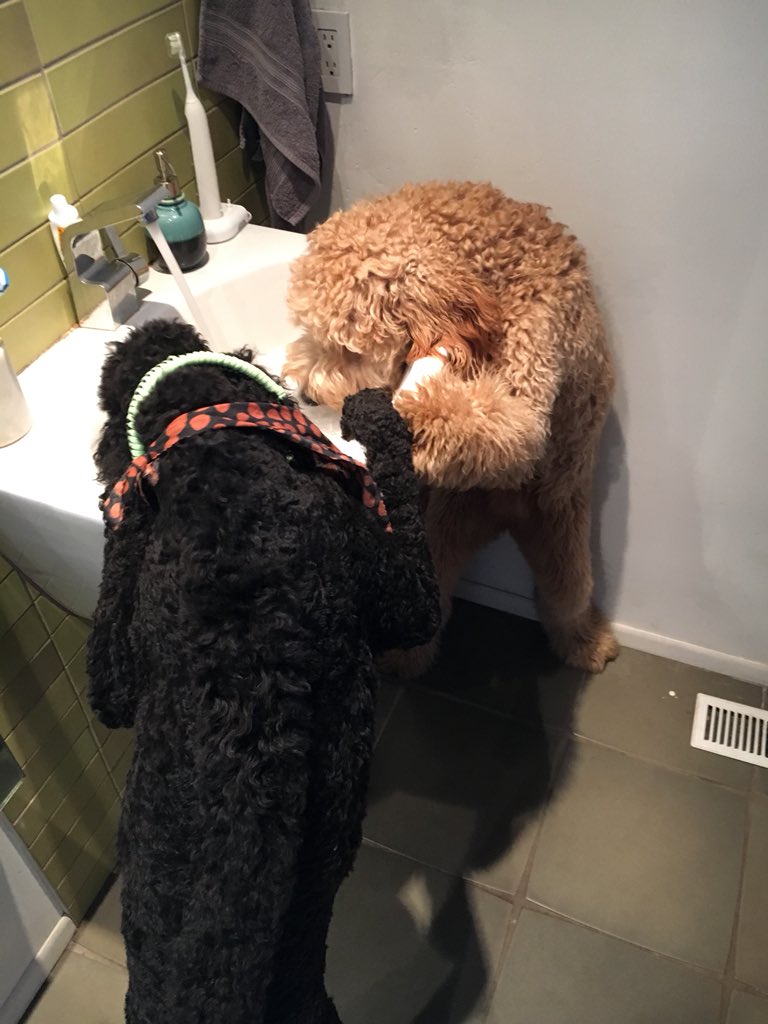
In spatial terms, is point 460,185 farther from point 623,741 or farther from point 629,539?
point 623,741

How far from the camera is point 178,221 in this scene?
111 cm

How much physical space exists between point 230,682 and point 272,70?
95 cm

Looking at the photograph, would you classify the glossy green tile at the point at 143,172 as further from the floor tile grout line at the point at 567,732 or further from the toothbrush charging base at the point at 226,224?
the floor tile grout line at the point at 567,732

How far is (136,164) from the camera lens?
43.5 inches

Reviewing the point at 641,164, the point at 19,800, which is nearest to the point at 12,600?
the point at 19,800

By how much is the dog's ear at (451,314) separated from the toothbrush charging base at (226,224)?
474 mm

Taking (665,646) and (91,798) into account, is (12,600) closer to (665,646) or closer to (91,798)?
(91,798)

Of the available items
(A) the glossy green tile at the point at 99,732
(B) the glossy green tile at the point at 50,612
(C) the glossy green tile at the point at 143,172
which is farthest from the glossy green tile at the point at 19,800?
(C) the glossy green tile at the point at 143,172

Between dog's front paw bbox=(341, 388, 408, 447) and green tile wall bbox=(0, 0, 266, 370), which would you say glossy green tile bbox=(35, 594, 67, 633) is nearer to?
green tile wall bbox=(0, 0, 266, 370)

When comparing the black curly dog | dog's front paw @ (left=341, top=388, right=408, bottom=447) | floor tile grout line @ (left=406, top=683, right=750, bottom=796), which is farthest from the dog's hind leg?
the black curly dog

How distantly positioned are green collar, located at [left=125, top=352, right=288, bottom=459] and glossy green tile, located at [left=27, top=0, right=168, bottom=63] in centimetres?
48

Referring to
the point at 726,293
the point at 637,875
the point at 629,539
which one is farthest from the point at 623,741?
the point at 726,293

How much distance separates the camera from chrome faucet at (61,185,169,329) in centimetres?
97

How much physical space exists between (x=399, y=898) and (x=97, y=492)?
917 millimetres
